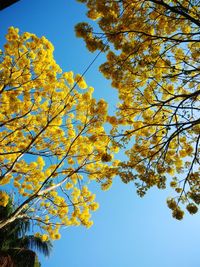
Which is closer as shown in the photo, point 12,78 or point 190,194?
point 190,194

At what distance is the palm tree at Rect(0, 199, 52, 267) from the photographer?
33.5 ft

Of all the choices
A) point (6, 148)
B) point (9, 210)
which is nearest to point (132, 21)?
point (6, 148)

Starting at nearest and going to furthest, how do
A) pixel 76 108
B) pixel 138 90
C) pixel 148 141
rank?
pixel 138 90 < pixel 148 141 < pixel 76 108

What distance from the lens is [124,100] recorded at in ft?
20.8

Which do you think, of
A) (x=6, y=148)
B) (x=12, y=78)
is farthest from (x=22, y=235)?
(x=12, y=78)

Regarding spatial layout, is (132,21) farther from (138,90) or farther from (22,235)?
(22,235)

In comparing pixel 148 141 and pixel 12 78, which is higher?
pixel 12 78

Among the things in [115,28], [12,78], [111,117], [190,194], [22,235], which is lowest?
[190,194]

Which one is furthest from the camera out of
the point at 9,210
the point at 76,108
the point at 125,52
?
the point at 9,210

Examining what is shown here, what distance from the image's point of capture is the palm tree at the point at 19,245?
1021cm

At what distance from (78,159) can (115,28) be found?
415 cm

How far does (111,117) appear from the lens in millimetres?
6480

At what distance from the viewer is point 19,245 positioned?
10961 millimetres

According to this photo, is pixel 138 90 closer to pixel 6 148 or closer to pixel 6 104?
pixel 6 104
